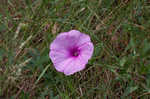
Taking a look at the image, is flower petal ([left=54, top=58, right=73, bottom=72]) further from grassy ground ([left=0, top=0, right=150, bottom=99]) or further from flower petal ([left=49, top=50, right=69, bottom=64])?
grassy ground ([left=0, top=0, right=150, bottom=99])

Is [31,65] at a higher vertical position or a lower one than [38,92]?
higher

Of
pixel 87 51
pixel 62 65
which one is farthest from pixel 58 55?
pixel 87 51

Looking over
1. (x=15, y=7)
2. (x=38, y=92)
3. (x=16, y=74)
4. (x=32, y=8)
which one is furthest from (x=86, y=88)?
(x=15, y=7)

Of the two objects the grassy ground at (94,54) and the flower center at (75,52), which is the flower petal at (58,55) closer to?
the flower center at (75,52)

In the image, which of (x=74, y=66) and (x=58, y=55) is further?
(x=58, y=55)

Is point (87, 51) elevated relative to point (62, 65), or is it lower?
elevated

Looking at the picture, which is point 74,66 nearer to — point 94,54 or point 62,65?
point 62,65

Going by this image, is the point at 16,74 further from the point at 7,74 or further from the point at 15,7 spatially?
the point at 15,7
